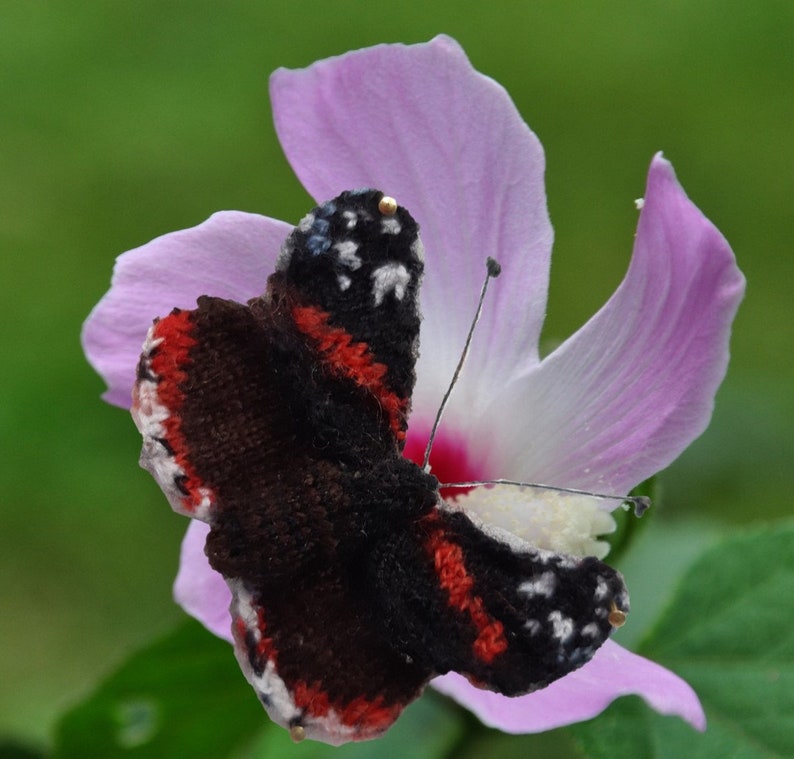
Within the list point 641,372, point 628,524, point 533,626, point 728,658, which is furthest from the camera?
point 728,658

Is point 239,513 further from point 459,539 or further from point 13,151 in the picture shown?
point 13,151

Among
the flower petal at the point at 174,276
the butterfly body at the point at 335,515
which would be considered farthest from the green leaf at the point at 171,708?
the butterfly body at the point at 335,515

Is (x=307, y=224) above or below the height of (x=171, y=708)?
above

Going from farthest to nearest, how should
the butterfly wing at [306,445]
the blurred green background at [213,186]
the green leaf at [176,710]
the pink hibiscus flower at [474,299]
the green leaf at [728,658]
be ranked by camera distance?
the blurred green background at [213,186]
the green leaf at [176,710]
the green leaf at [728,658]
the pink hibiscus flower at [474,299]
the butterfly wing at [306,445]

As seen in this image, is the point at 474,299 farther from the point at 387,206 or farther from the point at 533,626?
the point at 533,626

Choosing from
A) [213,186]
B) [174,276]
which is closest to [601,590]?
[174,276]

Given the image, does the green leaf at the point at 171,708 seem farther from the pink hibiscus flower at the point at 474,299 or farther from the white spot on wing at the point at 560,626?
the white spot on wing at the point at 560,626
